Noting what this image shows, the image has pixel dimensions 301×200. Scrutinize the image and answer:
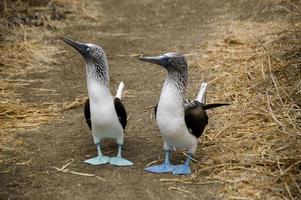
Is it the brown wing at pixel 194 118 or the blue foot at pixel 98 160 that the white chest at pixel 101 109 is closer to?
the blue foot at pixel 98 160

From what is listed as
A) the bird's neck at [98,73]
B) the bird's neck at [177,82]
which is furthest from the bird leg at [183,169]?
the bird's neck at [98,73]

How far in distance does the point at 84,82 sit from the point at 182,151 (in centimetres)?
250

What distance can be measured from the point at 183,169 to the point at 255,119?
3.92 ft

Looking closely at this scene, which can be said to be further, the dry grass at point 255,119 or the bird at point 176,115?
the bird at point 176,115

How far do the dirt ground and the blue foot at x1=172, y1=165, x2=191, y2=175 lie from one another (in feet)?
0.21

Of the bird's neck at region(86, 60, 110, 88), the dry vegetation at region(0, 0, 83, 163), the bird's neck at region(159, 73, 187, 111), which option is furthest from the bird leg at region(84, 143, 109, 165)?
the dry vegetation at region(0, 0, 83, 163)

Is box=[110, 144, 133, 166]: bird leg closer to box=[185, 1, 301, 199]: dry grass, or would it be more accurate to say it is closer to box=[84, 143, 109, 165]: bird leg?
box=[84, 143, 109, 165]: bird leg

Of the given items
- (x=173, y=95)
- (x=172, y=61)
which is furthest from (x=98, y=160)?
(x=172, y=61)

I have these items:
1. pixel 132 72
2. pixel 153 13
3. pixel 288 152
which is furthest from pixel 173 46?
pixel 288 152

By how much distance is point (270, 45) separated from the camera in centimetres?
738

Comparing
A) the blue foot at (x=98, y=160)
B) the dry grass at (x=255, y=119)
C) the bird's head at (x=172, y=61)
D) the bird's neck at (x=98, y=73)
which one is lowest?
the blue foot at (x=98, y=160)

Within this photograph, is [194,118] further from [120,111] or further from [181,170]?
[120,111]

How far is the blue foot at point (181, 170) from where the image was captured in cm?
412

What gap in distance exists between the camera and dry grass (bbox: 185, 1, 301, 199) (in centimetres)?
390
